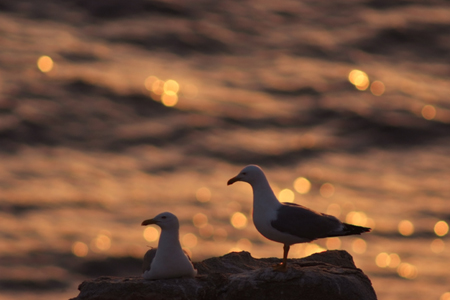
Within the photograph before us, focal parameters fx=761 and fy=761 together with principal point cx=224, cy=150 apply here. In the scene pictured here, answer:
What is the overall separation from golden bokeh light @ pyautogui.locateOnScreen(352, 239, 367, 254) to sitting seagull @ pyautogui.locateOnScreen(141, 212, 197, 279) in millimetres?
26568

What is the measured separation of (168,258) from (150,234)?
26786 millimetres

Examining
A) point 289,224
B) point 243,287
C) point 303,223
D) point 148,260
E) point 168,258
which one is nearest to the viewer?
point 243,287

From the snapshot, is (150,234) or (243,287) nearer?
(243,287)

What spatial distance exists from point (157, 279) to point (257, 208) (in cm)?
239

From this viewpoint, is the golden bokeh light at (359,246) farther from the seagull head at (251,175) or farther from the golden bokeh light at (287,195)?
the seagull head at (251,175)

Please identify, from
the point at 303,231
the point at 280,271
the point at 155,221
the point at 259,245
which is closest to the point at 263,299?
the point at 280,271

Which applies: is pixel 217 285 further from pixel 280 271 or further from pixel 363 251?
pixel 363 251

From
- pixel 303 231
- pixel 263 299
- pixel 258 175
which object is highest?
pixel 258 175

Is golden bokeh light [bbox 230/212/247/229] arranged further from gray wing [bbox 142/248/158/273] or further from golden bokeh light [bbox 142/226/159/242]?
gray wing [bbox 142/248/158/273]

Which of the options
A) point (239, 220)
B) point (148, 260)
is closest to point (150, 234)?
point (239, 220)

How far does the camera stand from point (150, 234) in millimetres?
40812

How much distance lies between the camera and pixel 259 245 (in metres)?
39.5

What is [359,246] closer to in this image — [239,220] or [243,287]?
[239,220]

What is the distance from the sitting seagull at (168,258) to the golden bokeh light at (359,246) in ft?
87.2
